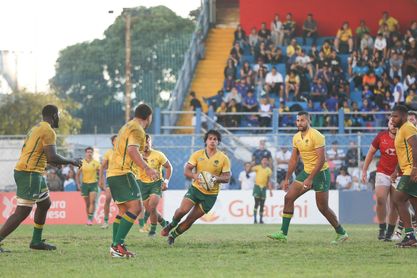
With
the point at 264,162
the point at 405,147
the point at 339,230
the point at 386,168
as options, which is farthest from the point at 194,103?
the point at 405,147

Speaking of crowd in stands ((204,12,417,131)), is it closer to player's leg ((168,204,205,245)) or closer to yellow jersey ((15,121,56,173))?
player's leg ((168,204,205,245))

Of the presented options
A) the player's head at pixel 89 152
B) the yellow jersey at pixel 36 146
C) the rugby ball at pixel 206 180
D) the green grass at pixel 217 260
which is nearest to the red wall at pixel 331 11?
the player's head at pixel 89 152

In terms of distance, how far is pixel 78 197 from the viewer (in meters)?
33.0

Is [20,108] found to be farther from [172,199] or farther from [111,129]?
[172,199]

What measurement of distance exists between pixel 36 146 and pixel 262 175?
54.4ft

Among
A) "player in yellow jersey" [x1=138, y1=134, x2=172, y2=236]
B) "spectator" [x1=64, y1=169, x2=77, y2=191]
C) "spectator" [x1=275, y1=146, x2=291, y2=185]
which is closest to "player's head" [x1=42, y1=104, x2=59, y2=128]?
"player in yellow jersey" [x1=138, y1=134, x2=172, y2=236]

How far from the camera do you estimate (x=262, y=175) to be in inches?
1247

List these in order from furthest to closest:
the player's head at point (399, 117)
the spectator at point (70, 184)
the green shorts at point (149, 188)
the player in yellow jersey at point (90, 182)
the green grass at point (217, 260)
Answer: the spectator at point (70, 184)
the player in yellow jersey at point (90, 182)
the green shorts at point (149, 188)
the player's head at point (399, 117)
the green grass at point (217, 260)

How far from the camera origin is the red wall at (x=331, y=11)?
44.1 meters

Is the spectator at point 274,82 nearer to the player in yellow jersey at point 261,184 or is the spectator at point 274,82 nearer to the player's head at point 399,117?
the player in yellow jersey at point 261,184

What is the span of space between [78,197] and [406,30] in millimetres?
17310

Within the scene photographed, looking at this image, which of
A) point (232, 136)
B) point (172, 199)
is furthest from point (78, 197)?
point (232, 136)

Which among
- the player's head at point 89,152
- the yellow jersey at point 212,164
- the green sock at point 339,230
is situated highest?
the yellow jersey at point 212,164

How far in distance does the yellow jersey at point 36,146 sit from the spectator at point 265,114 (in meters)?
20.1
